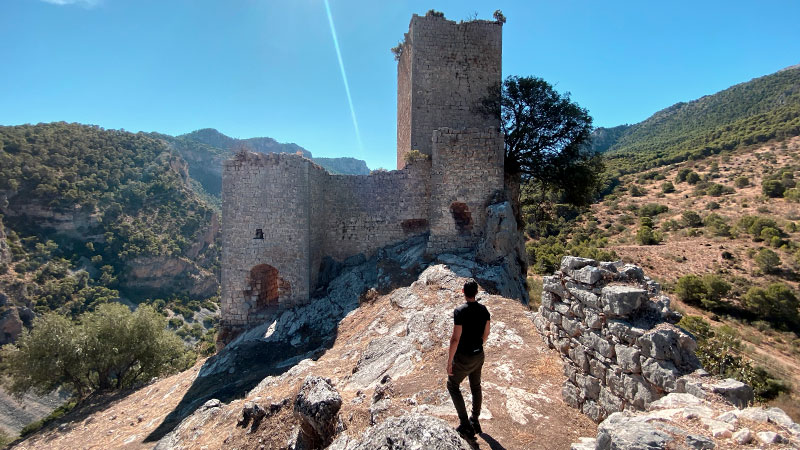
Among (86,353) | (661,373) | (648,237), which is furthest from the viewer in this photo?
(648,237)

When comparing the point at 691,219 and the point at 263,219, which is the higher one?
the point at 263,219

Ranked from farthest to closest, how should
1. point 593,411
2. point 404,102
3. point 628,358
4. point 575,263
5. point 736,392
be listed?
1. point 404,102
2. point 575,263
3. point 593,411
4. point 628,358
5. point 736,392

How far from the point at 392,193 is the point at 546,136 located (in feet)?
18.3

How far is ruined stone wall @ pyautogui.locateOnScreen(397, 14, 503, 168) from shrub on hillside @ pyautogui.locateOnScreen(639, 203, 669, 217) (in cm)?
3317

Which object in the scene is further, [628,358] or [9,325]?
[9,325]

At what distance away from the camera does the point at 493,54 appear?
12781mm

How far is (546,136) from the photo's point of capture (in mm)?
12523

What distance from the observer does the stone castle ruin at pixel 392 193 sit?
1115 cm

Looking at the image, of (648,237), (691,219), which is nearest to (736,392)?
(648,237)

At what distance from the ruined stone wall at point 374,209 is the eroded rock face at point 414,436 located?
941 centimetres

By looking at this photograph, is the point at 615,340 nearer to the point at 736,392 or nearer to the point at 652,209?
the point at 736,392

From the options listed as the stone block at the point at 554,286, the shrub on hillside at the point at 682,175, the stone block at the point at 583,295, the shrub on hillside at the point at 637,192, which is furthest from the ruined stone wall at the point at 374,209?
the shrub on hillside at the point at 682,175

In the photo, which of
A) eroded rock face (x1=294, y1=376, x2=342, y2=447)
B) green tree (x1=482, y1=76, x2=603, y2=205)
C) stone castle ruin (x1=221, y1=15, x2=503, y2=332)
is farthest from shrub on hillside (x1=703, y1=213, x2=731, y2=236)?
eroded rock face (x1=294, y1=376, x2=342, y2=447)

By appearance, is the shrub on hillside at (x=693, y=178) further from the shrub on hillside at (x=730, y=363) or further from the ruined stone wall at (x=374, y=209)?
the ruined stone wall at (x=374, y=209)
